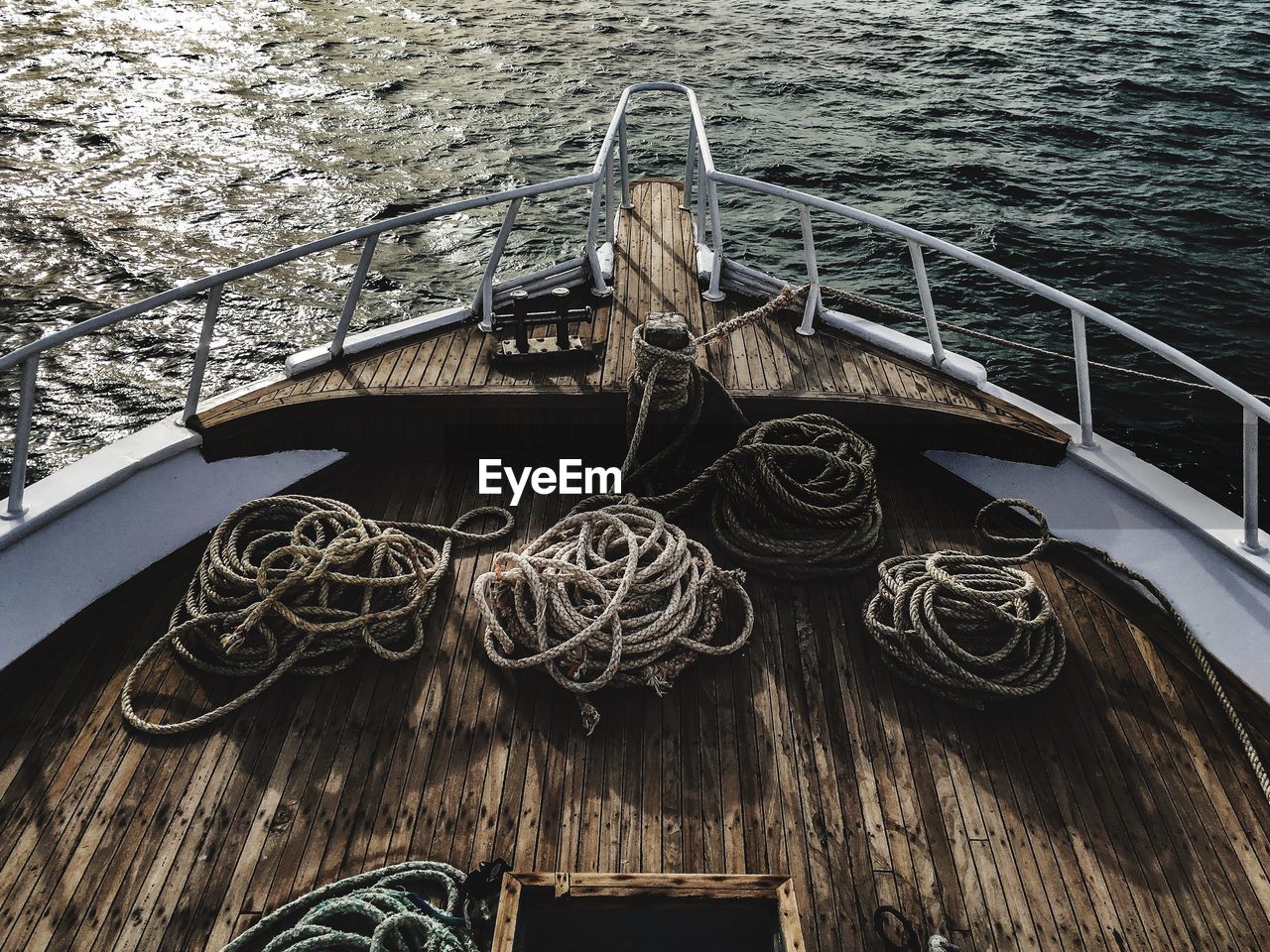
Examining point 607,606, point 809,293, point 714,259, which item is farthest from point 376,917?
point 714,259

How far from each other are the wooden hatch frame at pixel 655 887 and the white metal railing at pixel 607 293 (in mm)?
2401

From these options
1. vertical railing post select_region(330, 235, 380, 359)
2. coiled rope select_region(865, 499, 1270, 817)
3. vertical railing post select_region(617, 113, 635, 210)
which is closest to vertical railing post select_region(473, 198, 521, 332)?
vertical railing post select_region(330, 235, 380, 359)

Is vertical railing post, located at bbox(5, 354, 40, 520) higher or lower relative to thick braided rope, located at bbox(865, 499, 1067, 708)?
higher

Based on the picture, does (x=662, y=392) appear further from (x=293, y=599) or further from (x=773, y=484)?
(x=293, y=599)

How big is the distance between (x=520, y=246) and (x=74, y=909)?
10204 mm

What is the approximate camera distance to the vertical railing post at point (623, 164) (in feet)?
18.8

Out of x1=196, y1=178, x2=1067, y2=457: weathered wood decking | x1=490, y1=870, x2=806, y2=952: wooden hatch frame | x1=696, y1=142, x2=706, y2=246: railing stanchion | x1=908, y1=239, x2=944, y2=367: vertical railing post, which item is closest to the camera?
x1=490, y1=870, x2=806, y2=952: wooden hatch frame

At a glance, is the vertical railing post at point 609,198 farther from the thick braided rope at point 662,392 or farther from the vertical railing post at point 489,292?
the thick braided rope at point 662,392

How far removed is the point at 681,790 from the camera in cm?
286

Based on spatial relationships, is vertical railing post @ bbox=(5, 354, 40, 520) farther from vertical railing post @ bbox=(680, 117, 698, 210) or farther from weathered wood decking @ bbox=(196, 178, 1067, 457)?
vertical railing post @ bbox=(680, 117, 698, 210)

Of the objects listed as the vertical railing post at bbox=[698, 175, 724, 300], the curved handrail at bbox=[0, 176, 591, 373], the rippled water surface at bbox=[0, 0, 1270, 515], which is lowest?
the rippled water surface at bbox=[0, 0, 1270, 515]

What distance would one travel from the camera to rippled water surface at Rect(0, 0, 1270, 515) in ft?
30.9

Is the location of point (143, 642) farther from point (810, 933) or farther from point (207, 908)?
point (810, 933)

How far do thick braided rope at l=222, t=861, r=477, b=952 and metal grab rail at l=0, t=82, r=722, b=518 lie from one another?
6.45 ft
